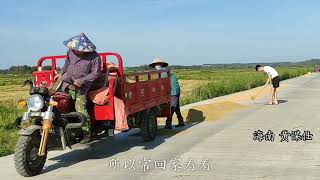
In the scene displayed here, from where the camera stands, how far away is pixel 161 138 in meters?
10.9

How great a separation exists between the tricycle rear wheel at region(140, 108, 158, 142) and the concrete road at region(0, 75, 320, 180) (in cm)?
20

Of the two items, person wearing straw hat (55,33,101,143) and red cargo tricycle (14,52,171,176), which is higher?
person wearing straw hat (55,33,101,143)

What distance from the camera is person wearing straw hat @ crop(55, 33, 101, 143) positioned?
26.4ft

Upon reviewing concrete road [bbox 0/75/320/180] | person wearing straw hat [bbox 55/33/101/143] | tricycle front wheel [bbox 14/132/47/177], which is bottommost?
concrete road [bbox 0/75/320/180]

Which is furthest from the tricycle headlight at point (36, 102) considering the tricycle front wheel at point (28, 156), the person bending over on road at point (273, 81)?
the person bending over on road at point (273, 81)

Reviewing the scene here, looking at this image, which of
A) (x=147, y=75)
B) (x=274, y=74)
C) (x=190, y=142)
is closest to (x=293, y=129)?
(x=190, y=142)

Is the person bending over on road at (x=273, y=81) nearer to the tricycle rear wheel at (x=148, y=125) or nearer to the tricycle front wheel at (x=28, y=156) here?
the tricycle rear wheel at (x=148, y=125)

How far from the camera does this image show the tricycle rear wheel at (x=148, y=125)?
10.1m

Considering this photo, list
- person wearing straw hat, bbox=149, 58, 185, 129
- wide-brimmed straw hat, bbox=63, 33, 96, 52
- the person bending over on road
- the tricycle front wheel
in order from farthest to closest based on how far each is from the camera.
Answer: the person bending over on road < person wearing straw hat, bbox=149, 58, 185, 129 < wide-brimmed straw hat, bbox=63, 33, 96, 52 < the tricycle front wheel

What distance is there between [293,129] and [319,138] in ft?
4.52

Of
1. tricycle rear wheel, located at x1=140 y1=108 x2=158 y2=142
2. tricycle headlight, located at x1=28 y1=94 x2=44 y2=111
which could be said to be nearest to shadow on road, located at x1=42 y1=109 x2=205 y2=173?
tricycle rear wheel, located at x1=140 y1=108 x2=158 y2=142

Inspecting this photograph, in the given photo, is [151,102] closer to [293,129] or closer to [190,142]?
[190,142]

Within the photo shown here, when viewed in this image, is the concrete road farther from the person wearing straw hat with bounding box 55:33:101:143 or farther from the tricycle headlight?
the tricycle headlight

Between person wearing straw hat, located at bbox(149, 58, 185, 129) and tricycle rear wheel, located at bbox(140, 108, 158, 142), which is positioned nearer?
tricycle rear wheel, located at bbox(140, 108, 158, 142)
